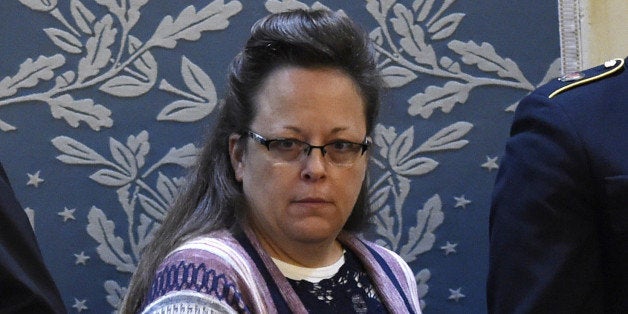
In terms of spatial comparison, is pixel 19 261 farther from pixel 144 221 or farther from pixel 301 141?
pixel 144 221

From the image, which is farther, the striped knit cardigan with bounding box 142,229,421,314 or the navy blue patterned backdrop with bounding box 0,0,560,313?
the navy blue patterned backdrop with bounding box 0,0,560,313

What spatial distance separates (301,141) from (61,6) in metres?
0.82

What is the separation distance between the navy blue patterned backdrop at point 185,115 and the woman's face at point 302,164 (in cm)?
58

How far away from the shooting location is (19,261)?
1488mm

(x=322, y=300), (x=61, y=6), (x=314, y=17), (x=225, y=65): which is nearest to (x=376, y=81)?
(x=314, y=17)

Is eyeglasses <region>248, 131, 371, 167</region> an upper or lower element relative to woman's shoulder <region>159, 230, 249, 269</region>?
upper

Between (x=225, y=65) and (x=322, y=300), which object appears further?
(x=225, y=65)

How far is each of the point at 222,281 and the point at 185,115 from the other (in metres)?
0.77

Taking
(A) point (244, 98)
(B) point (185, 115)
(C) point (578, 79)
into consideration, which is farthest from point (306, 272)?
(B) point (185, 115)

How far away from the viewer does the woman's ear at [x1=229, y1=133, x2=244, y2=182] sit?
152 cm

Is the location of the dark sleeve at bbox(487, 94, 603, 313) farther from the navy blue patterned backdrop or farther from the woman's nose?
the navy blue patterned backdrop

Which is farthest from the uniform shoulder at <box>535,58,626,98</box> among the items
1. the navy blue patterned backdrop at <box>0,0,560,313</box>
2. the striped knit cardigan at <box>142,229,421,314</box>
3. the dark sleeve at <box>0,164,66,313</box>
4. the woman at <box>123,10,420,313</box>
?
the dark sleeve at <box>0,164,66,313</box>

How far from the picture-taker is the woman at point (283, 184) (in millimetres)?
1418

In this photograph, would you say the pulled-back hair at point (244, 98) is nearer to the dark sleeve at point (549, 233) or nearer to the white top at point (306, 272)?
the white top at point (306, 272)
